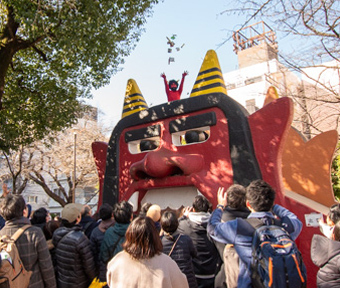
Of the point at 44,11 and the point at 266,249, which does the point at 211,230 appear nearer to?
the point at 266,249

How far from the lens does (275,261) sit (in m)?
2.15

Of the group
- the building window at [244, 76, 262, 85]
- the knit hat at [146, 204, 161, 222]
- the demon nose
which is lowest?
the knit hat at [146, 204, 161, 222]

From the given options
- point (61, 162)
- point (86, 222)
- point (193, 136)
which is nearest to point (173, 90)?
point (193, 136)

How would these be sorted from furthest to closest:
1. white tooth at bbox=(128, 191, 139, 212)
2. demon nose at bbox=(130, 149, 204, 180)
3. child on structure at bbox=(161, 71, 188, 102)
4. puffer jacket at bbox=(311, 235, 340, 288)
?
1. child on structure at bbox=(161, 71, 188, 102)
2. white tooth at bbox=(128, 191, 139, 212)
3. demon nose at bbox=(130, 149, 204, 180)
4. puffer jacket at bbox=(311, 235, 340, 288)

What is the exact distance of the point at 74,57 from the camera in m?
7.61

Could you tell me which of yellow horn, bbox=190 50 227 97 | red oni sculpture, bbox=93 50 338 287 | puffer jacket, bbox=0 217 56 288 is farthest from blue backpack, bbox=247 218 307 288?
yellow horn, bbox=190 50 227 97

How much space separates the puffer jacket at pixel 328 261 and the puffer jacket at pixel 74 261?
81.1 inches

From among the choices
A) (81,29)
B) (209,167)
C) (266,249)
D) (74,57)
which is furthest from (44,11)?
(266,249)

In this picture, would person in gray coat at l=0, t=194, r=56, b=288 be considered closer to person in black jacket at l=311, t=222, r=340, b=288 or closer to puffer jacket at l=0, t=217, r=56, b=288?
puffer jacket at l=0, t=217, r=56, b=288

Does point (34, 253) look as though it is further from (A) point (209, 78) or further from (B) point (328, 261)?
(A) point (209, 78)

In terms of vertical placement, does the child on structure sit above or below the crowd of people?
above

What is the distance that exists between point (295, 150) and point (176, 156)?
2.21 m

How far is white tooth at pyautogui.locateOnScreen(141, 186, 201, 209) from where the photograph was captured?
6.14 meters

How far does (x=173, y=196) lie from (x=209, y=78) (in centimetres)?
243
